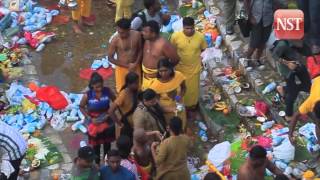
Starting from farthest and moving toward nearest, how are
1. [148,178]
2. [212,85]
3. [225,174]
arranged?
1. [212,85]
2. [225,174]
3. [148,178]

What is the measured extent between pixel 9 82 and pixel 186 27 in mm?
3298

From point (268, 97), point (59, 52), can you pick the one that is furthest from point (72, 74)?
point (268, 97)

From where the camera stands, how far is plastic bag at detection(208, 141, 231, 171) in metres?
8.30

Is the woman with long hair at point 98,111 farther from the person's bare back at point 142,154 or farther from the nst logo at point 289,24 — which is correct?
the nst logo at point 289,24

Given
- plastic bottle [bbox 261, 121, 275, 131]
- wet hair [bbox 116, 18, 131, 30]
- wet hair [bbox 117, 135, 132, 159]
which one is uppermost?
wet hair [bbox 116, 18, 131, 30]

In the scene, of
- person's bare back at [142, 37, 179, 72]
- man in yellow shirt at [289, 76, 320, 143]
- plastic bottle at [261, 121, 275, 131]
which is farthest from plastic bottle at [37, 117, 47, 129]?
man in yellow shirt at [289, 76, 320, 143]

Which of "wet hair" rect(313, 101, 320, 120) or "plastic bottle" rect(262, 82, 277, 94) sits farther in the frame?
"plastic bottle" rect(262, 82, 277, 94)

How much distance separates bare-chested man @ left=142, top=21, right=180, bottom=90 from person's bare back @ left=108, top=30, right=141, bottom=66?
0.53 feet

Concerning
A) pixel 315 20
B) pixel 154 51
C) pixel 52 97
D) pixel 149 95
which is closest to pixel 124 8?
pixel 52 97

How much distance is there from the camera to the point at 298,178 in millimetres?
7895

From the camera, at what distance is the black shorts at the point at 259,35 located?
9.59 meters

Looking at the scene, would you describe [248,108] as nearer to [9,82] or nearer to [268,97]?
[268,97]

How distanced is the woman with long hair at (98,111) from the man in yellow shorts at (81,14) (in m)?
4.21

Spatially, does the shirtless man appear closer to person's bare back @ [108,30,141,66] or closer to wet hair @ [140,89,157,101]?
wet hair @ [140,89,157,101]
